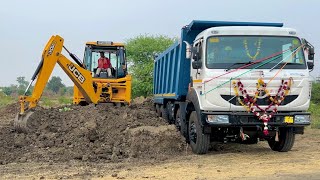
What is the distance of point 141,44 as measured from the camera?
114ft

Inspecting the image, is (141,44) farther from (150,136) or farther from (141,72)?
(150,136)

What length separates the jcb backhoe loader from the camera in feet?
37.9

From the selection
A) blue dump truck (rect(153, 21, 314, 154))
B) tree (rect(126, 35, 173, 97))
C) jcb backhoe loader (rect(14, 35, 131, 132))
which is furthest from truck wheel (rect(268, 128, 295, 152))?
tree (rect(126, 35, 173, 97))

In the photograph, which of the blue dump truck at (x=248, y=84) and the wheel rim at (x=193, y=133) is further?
the wheel rim at (x=193, y=133)

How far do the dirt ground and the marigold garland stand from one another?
3.00ft

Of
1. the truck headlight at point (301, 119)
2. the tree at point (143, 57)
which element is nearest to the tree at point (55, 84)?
the tree at point (143, 57)

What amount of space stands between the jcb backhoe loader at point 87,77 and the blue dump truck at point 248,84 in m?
4.33

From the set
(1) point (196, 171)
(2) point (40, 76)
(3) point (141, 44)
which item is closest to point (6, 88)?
(3) point (141, 44)

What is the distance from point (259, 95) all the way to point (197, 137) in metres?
1.62

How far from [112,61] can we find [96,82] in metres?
1.91

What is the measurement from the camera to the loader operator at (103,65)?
54.0 feet

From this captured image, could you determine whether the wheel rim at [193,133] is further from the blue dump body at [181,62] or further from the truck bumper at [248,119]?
the blue dump body at [181,62]

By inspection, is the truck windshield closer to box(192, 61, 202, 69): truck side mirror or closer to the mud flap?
box(192, 61, 202, 69): truck side mirror

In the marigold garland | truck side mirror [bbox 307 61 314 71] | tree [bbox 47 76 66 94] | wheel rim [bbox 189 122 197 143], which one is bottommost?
wheel rim [bbox 189 122 197 143]
